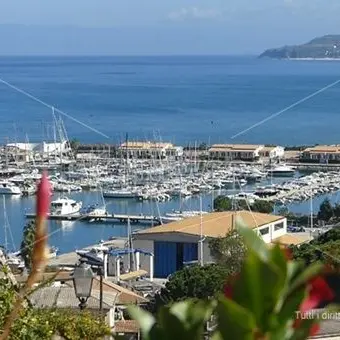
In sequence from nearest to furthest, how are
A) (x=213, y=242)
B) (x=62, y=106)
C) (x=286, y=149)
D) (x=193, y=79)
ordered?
1. (x=213, y=242)
2. (x=286, y=149)
3. (x=62, y=106)
4. (x=193, y=79)

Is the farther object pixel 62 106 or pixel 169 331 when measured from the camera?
pixel 62 106

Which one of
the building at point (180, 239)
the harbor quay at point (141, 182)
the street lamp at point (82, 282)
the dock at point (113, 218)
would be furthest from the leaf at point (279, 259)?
the dock at point (113, 218)

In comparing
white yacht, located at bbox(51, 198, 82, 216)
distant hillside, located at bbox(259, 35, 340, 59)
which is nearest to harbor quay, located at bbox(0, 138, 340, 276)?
white yacht, located at bbox(51, 198, 82, 216)

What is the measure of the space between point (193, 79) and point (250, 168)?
A: 52.6 meters

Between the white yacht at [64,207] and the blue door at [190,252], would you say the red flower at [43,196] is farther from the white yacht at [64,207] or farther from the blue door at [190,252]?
the white yacht at [64,207]

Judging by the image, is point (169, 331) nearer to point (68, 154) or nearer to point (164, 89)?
point (68, 154)

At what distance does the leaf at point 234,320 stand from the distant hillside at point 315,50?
111148 millimetres

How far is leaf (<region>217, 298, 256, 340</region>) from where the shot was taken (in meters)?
0.43

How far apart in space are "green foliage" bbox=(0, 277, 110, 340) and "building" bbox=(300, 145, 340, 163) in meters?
30.0

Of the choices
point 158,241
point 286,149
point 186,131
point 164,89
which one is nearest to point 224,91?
point 164,89

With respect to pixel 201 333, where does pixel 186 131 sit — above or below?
below

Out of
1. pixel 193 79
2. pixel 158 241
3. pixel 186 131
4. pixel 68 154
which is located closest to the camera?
pixel 158 241

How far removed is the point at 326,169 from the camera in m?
30.8

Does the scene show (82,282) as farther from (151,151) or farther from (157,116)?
(157,116)
